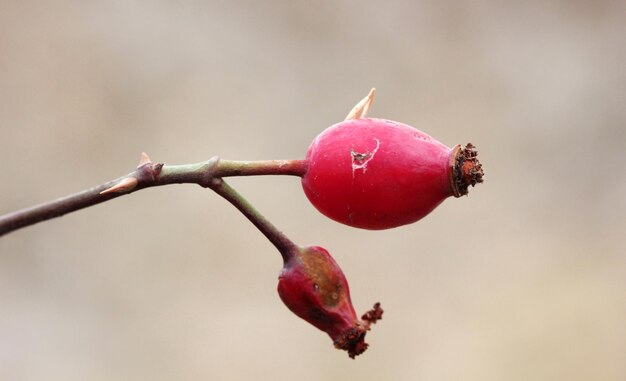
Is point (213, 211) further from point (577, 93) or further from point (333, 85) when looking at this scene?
point (577, 93)

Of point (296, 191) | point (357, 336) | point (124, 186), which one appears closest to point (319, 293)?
point (357, 336)

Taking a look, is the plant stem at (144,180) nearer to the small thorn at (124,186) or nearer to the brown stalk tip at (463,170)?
the small thorn at (124,186)

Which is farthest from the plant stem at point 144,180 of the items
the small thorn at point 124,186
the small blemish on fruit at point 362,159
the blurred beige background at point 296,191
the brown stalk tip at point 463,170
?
the blurred beige background at point 296,191

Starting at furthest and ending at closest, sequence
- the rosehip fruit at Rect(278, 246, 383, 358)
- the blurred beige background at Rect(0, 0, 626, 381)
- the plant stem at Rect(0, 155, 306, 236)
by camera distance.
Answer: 1. the blurred beige background at Rect(0, 0, 626, 381)
2. the rosehip fruit at Rect(278, 246, 383, 358)
3. the plant stem at Rect(0, 155, 306, 236)

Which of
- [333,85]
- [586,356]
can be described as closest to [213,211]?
[333,85]

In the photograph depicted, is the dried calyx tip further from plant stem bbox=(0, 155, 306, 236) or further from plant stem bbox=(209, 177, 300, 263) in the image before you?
plant stem bbox=(0, 155, 306, 236)

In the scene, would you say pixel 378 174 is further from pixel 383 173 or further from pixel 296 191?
pixel 296 191

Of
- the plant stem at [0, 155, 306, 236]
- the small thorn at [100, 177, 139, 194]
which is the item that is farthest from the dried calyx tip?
the small thorn at [100, 177, 139, 194]
